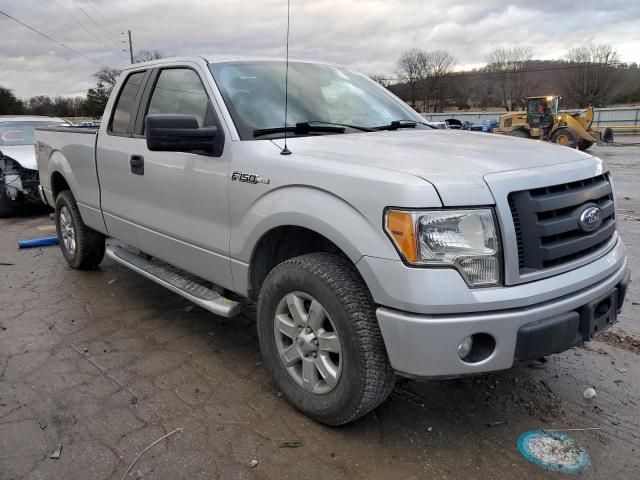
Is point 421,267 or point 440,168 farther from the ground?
point 440,168

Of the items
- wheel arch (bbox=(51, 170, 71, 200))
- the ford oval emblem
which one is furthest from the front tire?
wheel arch (bbox=(51, 170, 71, 200))

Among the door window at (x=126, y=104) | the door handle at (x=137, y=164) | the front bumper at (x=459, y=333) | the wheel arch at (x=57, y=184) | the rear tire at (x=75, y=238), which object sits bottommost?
the rear tire at (x=75, y=238)

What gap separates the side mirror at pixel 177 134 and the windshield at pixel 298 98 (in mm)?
209

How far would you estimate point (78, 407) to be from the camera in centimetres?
302

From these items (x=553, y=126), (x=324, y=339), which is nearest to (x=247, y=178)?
(x=324, y=339)

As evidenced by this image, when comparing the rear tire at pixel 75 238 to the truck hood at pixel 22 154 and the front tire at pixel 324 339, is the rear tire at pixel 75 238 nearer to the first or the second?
the front tire at pixel 324 339

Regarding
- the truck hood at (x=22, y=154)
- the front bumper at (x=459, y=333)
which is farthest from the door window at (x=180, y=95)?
the truck hood at (x=22, y=154)

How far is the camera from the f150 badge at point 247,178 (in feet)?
9.45

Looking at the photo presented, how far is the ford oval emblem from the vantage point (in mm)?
2536

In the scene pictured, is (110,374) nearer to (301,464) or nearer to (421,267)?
(301,464)

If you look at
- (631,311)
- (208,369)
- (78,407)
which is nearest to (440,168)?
(208,369)

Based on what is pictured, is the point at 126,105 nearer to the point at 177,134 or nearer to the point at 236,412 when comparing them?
the point at 177,134

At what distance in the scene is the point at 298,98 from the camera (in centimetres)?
350

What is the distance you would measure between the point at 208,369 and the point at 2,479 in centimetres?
129
